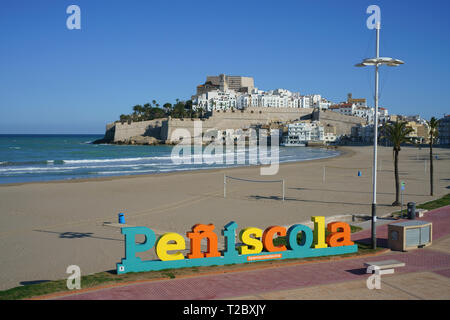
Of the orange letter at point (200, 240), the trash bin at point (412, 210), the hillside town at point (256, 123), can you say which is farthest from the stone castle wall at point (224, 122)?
the orange letter at point (200, 240)

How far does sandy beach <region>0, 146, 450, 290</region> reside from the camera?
36.2ft

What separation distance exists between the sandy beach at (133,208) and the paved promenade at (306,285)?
2.27 meters

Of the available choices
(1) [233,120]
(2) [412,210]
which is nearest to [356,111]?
(1) [233,120]

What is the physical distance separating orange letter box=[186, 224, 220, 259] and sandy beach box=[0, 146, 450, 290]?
1.87 metres

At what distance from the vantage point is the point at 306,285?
860 cm

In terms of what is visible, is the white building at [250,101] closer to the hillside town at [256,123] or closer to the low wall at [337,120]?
the hillside town at [256,123]

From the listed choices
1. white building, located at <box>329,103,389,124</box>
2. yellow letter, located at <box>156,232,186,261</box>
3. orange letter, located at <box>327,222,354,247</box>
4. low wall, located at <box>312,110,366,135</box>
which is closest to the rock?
low wall, located at <box>312,110,366,135</box>

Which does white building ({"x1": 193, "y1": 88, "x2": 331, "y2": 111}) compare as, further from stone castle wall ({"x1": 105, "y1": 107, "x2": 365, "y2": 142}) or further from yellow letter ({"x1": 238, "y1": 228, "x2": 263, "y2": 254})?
yellow letter ({"x1": 238, "y1": 228, "x2": 263, "y2": 254})

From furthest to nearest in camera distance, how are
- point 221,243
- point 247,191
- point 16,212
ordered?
point 247,191 → point 16,212 → point 221,243

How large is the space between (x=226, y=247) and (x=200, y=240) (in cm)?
69

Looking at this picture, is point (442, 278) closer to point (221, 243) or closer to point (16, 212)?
point (221, 243)
